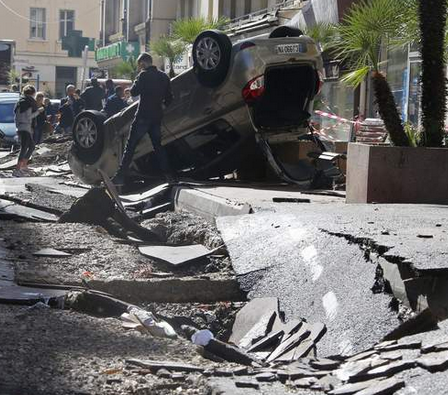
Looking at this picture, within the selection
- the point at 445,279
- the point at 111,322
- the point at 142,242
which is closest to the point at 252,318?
the point at 111,322

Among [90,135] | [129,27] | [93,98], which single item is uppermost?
[129,27]

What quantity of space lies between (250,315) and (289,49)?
6.84m

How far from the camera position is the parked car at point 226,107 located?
522 inches

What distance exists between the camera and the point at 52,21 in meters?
73.7

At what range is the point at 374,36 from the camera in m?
11.4

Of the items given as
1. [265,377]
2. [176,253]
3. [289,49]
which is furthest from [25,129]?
[265,377]

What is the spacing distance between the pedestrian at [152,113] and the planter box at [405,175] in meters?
4.18

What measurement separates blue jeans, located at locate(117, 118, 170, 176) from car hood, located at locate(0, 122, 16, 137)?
19.1 m

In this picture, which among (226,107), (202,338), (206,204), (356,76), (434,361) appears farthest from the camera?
(226,107)

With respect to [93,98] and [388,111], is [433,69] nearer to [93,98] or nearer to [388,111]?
[388,111]

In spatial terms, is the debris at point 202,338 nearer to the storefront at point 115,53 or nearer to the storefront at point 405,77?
the storefront at point 405,77

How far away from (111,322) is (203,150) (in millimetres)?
7959

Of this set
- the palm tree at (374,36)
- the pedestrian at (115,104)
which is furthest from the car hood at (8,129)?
the palm tree at (374,36)

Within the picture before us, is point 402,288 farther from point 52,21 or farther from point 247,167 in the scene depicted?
point 52,21
